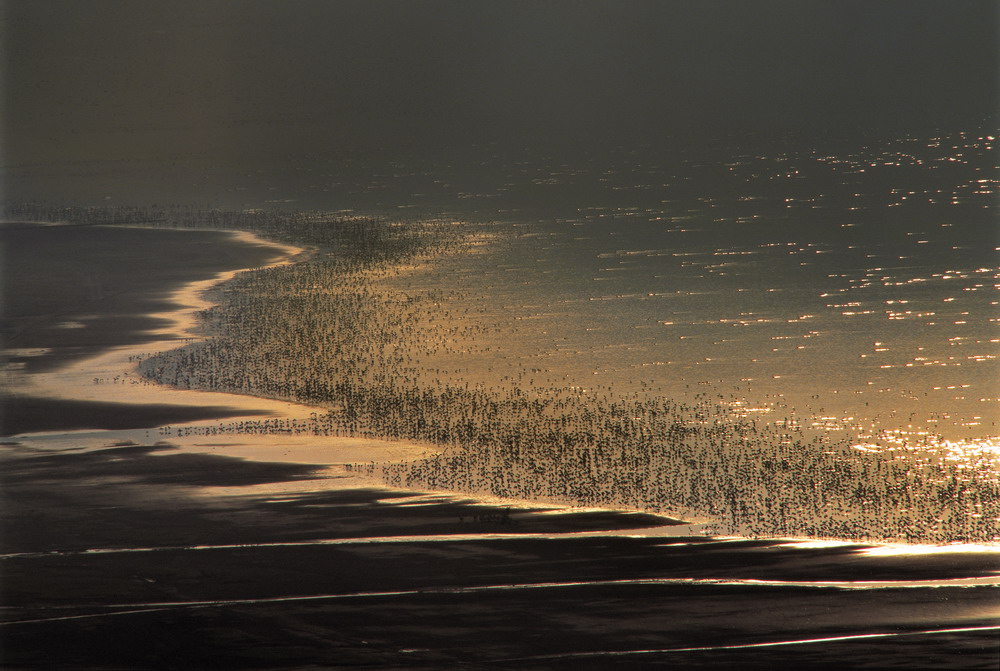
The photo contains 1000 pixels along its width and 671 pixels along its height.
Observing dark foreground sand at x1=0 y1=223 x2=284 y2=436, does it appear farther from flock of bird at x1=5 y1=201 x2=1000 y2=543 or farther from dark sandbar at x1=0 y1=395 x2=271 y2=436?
flock of bird at x1=5 y1=201 x2=1000 y2=543

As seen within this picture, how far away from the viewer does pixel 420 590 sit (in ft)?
74.7

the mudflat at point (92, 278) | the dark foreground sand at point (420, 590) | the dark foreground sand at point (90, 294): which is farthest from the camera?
the mudflat at point (92, 278)

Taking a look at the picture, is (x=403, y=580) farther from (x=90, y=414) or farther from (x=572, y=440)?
(x=90, y=414)

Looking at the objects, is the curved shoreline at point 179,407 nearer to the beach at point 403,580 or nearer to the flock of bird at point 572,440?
the beach at point 403,580

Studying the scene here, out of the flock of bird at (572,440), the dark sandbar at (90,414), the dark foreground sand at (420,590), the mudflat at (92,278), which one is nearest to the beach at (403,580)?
the dark foreground sand at (420,590)

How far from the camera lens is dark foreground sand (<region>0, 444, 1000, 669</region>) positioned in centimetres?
2017

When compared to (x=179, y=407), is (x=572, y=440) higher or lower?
lower

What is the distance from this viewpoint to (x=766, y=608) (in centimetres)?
2162

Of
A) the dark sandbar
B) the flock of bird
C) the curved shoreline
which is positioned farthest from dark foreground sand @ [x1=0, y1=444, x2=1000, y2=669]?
the dark sandbar

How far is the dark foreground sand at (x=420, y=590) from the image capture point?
66.2ft

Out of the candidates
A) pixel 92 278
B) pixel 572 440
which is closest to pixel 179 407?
→ pixel 572 440

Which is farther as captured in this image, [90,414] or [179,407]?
[179,407]

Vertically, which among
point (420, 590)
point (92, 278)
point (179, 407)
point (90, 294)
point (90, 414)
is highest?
point (92, 278)

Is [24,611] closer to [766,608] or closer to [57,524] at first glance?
[57,524]
